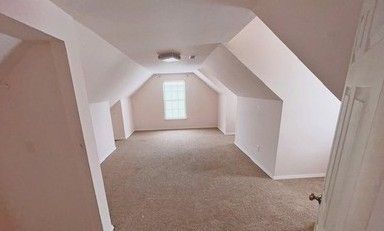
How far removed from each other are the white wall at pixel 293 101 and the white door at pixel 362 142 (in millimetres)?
1606

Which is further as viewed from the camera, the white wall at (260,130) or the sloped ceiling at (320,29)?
the white wall at (260,130)

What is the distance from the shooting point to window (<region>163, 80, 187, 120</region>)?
245 inches

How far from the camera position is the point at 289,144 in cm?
274

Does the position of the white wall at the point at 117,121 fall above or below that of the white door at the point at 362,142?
below

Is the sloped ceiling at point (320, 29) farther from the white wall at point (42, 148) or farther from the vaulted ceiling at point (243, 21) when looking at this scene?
A: the white wall at point (42, 148)

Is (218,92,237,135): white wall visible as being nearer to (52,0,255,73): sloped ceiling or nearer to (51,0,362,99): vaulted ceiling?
(52,0,255,73): sloped ceiling

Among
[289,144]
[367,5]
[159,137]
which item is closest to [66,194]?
[367,5]

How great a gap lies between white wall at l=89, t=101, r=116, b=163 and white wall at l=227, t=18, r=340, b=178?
2.76m

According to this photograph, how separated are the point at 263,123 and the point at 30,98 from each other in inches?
116

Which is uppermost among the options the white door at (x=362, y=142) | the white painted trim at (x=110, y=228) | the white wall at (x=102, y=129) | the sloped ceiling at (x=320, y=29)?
the sloped ceiling at (x=320, y=29)

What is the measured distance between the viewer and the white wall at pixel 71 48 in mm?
864

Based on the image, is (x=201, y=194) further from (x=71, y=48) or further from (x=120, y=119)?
(x=120, y=119)

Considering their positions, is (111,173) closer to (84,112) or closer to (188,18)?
(84,112)

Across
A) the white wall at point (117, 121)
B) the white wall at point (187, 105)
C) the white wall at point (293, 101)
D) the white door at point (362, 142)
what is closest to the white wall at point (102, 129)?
the white wall at point (117, 121)
